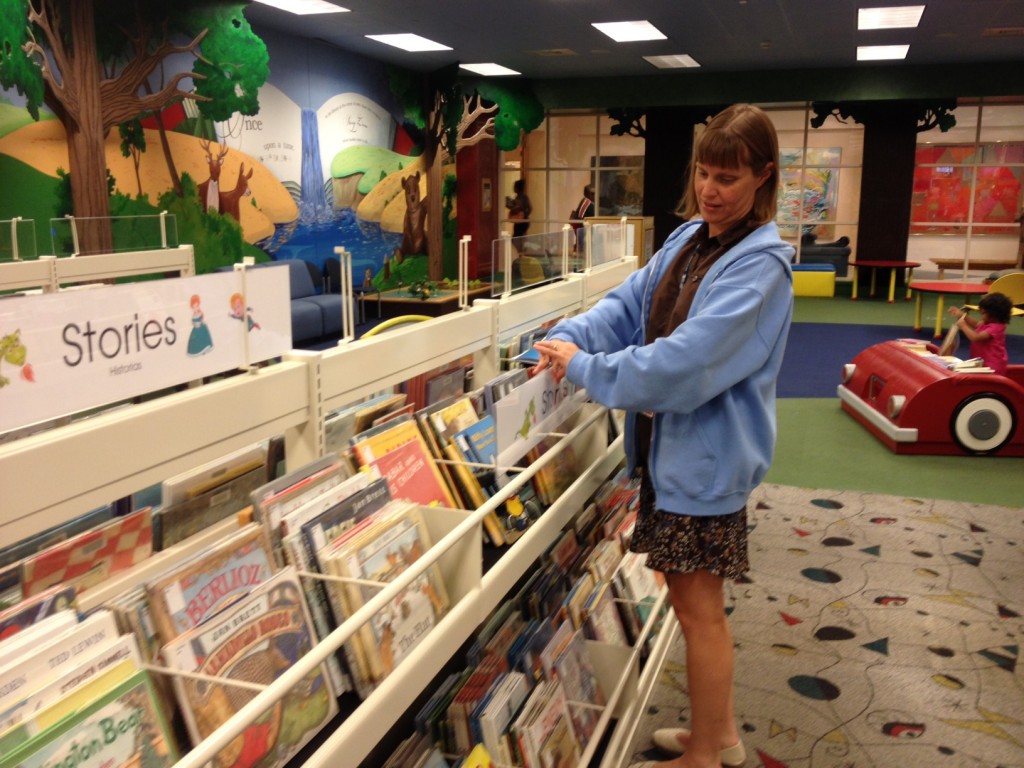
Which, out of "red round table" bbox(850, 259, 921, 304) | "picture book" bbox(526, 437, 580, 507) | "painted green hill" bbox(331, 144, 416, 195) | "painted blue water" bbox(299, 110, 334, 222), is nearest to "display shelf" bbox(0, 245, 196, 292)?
"picture book" bbox(526, 437, 580, 507)

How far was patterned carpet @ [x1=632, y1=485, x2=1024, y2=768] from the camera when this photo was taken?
2.75 meters

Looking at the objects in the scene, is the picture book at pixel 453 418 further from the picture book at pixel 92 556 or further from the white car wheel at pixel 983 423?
the white car wheel at pixel 983 423

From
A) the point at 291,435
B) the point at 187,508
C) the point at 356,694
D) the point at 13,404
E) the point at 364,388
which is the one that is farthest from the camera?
the point at 364,388

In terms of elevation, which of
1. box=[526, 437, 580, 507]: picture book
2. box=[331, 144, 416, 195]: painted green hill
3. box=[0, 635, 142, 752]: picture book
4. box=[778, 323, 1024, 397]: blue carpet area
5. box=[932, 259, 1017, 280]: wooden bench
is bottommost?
box=[778, 323, 1024, 397]: blue carpet area

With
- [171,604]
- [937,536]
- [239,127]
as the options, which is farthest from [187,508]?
[239,127]

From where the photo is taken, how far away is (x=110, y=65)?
781 cm

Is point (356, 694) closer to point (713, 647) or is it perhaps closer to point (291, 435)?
point (291, 435)

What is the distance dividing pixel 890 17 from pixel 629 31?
284 cm

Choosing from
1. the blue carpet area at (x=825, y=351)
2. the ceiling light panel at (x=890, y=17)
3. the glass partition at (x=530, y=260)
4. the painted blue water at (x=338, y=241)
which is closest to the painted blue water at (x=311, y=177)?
the painted blue water at (x=338, y=241)

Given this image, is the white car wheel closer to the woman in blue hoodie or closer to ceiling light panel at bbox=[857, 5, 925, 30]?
the woman in blue hoodie

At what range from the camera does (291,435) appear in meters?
1.94

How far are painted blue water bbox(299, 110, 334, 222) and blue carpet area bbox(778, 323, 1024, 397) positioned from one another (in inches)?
235

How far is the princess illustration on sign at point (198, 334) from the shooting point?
62.2 inches

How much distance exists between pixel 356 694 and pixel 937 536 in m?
3.68
